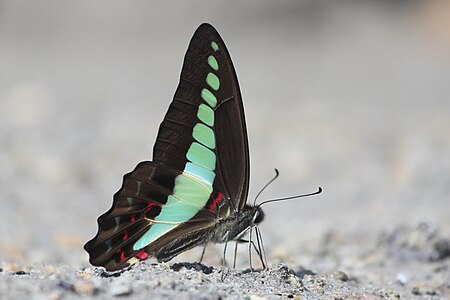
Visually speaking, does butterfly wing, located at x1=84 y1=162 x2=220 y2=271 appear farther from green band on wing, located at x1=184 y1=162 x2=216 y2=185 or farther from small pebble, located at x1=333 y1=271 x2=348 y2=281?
small pebble, located at x1=333 y1=271 x2=348 y2=281

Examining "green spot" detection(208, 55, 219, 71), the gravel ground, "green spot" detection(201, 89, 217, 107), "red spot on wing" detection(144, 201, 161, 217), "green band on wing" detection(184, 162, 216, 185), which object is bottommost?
"red spot on wing" detection(144, 201, 161, 217)

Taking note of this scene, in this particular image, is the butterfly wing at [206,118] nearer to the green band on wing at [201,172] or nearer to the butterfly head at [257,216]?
the green band on wing at [201,172]

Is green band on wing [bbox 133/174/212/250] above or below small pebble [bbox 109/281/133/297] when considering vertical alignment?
above

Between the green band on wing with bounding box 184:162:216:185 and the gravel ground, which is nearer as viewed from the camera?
the green band on wing with bounding box 184:162:216:185

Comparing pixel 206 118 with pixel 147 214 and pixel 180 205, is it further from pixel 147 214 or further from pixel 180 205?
pixel 147 214

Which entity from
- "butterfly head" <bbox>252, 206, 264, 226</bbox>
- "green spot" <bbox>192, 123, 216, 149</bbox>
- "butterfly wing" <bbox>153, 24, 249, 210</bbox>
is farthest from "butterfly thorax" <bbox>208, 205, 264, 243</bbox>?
"green spot" <bbox>192, 123, 216, 149</bbox>

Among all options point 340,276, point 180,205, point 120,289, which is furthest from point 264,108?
point 120,289

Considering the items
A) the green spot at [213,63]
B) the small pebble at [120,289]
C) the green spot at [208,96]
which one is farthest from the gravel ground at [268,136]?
the green spot at [213,63]
